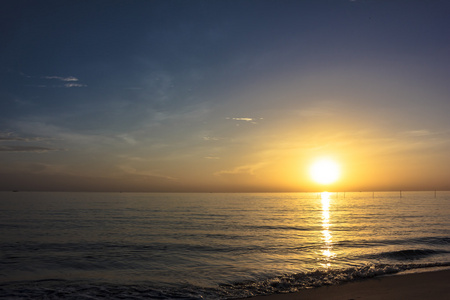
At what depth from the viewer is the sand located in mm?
13015

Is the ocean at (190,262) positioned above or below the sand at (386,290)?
below

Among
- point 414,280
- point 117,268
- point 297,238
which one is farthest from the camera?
point 297,238

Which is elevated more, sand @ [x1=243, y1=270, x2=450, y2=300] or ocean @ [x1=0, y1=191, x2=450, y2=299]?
sand @ [x1=243, y1=270, x2=450, y2=300]

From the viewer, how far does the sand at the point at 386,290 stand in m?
13.0

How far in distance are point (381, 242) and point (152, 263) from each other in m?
23.3

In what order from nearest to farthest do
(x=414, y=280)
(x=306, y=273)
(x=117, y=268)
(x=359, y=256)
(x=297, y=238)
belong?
(x=414, y=280) → (x=306, y=273) → (x=117, y=268) → (x=359, y=256) → (x=297, y=238)

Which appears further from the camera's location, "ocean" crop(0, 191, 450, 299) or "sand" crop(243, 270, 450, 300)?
"ocean" crop(0, 191, 450, 299)

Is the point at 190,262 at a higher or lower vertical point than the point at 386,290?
lower

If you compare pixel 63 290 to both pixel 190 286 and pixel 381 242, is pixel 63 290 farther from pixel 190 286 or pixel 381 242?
pixel 381 242

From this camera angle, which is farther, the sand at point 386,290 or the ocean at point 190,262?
the ocean at point 190,262

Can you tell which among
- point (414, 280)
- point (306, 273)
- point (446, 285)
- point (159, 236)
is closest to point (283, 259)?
point (306, 273)

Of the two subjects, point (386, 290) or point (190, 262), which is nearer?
point (386, 290)

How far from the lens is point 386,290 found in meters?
14.0

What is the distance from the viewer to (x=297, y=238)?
114 ft
